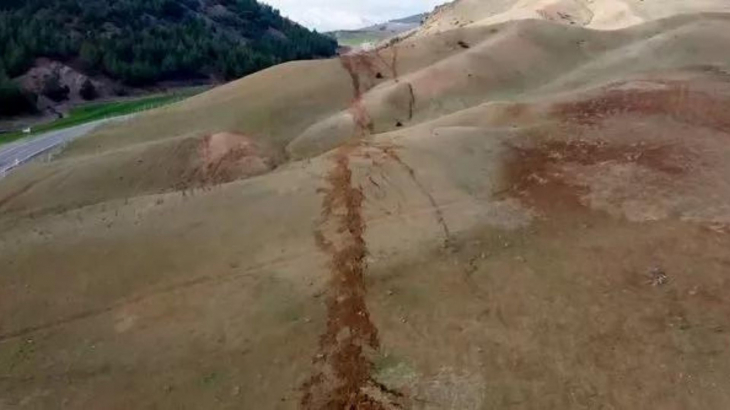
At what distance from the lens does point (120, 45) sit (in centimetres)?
10638

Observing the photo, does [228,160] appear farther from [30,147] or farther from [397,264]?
[30,147]

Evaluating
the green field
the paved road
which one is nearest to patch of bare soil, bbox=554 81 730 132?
the paved road

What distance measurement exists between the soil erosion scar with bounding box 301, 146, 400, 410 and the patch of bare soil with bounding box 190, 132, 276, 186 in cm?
1055

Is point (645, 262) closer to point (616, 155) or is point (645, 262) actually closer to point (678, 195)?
point (678, 195)

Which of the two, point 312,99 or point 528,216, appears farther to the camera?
point 312,99

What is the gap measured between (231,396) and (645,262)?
43.8ft

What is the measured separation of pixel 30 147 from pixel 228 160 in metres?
28.9

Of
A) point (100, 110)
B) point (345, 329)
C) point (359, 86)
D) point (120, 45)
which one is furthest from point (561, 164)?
point (120, 45)

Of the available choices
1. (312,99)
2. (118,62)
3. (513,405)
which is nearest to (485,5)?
(118,62)

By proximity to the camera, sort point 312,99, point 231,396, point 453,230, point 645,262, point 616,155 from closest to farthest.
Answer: point 231,396 → point 645,262 → point 453,230 → point 616,155 → point 312,99

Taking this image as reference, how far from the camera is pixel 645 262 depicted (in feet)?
79.3

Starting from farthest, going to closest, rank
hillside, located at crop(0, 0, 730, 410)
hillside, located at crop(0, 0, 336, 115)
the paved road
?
hillside, located at crop(0, 0, 336, 115), the paved road, hillside, located at crop(0, 0, 730, 410)

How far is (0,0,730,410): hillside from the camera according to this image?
19641 millimetres

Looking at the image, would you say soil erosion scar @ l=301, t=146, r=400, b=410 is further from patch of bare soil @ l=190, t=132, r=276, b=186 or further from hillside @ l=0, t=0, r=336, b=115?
hillside @ l=0, t=0, r=336, b=115
